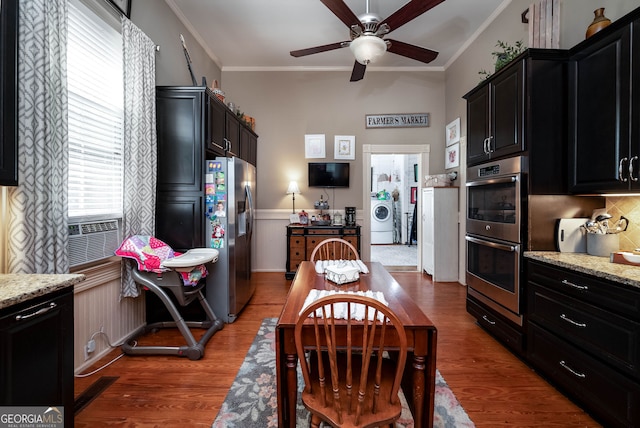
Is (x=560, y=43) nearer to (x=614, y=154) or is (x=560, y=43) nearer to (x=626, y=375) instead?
(x=614, y=154)

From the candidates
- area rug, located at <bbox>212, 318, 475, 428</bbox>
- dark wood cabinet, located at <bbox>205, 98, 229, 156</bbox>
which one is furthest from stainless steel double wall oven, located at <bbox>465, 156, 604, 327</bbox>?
dark wood cabinet, located at <bbox>205, 98, 229, 156</bbox>

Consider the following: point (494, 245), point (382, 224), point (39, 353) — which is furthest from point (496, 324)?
point (382, 224)

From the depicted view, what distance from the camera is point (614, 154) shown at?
180 centimetres

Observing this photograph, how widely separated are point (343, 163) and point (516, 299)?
3.26 meters

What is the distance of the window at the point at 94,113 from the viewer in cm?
201

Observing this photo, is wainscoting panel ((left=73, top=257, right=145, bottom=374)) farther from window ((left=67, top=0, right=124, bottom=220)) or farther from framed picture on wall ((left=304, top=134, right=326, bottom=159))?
framed picture on wall ((left=304, top=134, right=326, bottom=159))

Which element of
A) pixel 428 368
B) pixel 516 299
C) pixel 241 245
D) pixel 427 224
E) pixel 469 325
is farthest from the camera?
pixel 427 224

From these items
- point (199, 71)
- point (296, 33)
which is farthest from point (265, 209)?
point (296, 33)

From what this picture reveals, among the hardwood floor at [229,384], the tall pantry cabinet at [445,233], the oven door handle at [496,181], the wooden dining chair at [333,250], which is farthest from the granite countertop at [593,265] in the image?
the tall pantry cabinet at [445,233]

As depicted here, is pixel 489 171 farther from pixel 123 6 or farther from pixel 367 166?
pixel 123 6

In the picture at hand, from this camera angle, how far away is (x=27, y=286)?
117 cm

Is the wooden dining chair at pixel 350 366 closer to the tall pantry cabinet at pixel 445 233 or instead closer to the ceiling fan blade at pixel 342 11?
the ceiling fan blade at pixel 342 11

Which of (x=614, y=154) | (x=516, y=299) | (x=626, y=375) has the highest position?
(x=614, y=154)

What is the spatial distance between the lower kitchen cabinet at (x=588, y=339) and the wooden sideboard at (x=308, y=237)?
2578 mm
